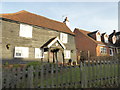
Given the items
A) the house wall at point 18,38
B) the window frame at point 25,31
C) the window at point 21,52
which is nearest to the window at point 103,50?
the house wall at point 18,38

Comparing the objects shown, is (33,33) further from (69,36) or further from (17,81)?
(17,81)

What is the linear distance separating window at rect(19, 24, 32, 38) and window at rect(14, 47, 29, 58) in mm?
2154

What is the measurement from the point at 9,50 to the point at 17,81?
32.2ft

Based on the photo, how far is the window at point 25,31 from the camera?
14.8m

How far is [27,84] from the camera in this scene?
Result: 4.68 meters

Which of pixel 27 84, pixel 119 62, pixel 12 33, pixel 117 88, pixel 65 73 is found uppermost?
pixel 12 33

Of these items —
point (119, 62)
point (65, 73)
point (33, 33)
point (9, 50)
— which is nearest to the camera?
point (65, 73)

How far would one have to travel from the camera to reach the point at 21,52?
1413 cm

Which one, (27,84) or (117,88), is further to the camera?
(117,88)

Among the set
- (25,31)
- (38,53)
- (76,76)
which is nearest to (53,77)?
(76,76)

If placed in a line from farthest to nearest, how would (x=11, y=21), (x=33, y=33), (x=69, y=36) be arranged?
1. (x=69, y=36)
2. (x=33, y=33)
3. (x=11, y=21)

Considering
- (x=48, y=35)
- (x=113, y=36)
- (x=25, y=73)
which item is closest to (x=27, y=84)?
(x=25, y=73)

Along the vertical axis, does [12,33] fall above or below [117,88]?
above

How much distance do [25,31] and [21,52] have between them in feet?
11.4
